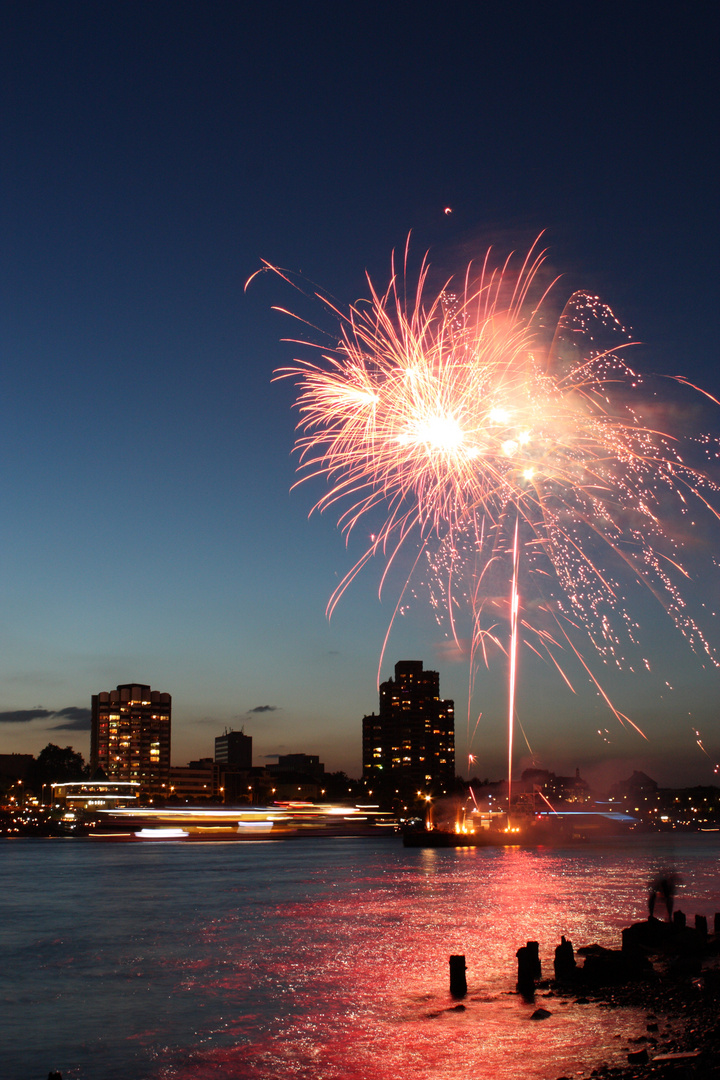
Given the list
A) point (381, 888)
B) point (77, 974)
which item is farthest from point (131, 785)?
point (77, 974)

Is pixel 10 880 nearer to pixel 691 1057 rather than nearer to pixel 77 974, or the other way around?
pixel 77 974

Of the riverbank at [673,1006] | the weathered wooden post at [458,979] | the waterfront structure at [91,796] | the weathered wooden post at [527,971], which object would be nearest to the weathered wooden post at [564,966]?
the riverbank at [673,1006]

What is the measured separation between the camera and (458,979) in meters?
23.8

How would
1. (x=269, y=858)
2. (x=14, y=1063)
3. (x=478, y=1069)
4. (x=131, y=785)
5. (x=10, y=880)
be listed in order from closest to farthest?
1. (x=478, y=1069)
2. (x=14, y=1063)
3. (x=10, y=880)
4. (x=269, y=858)
5. (x=131, y=785)

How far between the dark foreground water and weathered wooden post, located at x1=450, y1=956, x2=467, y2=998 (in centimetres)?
35

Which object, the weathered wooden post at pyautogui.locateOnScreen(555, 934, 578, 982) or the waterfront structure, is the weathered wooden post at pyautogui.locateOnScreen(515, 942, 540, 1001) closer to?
the weathered wooden post at pyautogui.locateOnScreen(555, 934, 578, 982)

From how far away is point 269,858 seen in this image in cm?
9644

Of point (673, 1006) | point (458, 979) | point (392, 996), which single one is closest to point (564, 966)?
point (458, 979)

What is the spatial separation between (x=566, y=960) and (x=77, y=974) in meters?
16.2

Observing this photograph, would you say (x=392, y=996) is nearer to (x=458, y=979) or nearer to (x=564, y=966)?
(x=458, y=979)

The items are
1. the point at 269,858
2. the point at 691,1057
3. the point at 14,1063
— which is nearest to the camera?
the point at 691,1057

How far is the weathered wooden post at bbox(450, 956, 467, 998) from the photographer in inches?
933

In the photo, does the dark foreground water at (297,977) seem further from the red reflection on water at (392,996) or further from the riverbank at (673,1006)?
the riverbank at (673,1006)

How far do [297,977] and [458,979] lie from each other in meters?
6.95
